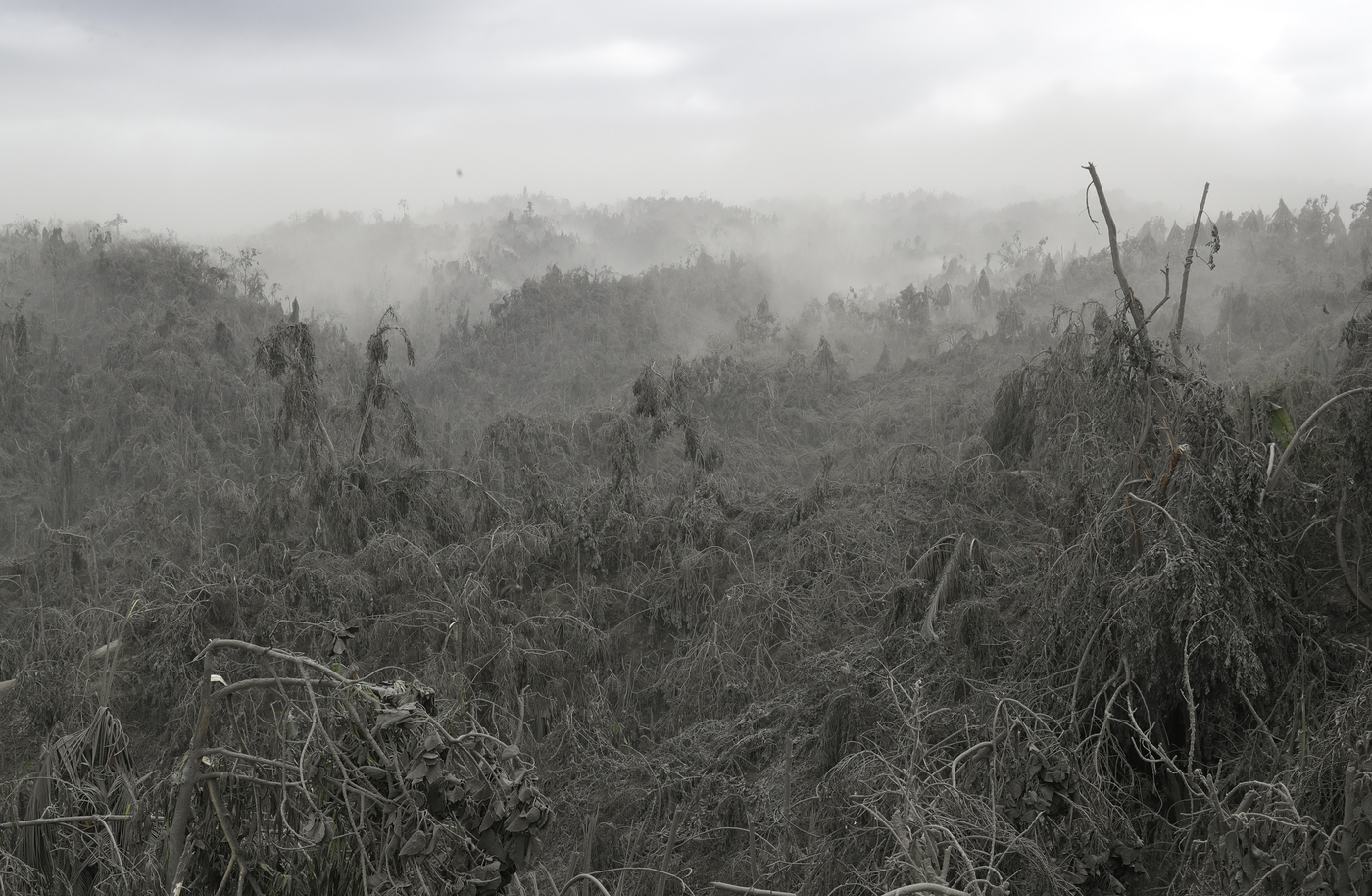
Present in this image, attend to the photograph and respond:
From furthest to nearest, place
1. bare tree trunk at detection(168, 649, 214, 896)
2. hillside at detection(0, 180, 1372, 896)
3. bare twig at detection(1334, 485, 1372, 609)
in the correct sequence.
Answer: bare twig at detection(1334, 485, 1372, 609) < hillside at detection(0, 180, 1372, 896) < bare tree trunk at detection(168, 649, 214, 896)

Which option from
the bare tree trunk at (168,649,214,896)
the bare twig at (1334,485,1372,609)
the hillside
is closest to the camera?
the bare tree trunk at (168,649,214,896)

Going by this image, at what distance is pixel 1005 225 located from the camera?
98.3ft

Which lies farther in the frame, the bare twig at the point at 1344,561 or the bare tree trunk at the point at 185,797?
the bare twig at the point at 1344,561

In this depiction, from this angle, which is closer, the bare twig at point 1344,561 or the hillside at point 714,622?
the hillside at point 714,622

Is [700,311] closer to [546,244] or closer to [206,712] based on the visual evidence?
[546,244]

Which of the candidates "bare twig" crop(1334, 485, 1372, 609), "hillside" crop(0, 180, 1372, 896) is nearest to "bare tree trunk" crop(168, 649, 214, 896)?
"hillside" crop(0, 180, 1372, 896)

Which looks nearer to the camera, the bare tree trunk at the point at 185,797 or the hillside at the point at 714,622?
the bare tree trunk at the point at 185,797

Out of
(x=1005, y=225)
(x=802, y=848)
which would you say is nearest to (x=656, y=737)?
(x=802, y=848)

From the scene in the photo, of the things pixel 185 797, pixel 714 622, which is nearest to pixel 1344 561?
pixel 714 622

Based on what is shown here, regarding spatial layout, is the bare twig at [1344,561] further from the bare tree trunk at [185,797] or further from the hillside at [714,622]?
the bare tree trunk at [185,797]

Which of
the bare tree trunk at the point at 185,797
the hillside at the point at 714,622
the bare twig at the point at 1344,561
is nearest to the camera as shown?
the bare tree trunk at the point at 185,797

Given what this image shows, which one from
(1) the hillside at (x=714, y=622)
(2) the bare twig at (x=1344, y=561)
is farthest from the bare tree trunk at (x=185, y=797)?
(2) the bare twig at (x=1344, y=561)

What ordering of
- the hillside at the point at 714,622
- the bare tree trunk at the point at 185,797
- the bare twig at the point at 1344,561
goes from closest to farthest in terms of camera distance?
1. the bare tree trunk at the point at 185,797
2. the hillside at the point at 714,622
3. the bare twig at the point at 1344,561

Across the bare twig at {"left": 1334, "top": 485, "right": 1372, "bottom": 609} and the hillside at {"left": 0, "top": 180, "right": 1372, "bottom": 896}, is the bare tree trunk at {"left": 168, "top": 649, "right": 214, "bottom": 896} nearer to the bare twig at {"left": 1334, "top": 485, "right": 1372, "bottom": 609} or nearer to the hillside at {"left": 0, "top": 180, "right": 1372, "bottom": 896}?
the hillside at {"left": 0, "top": 180, "right": 1372, "bottom": 896}
